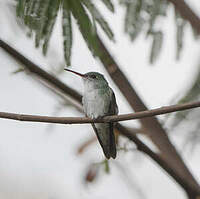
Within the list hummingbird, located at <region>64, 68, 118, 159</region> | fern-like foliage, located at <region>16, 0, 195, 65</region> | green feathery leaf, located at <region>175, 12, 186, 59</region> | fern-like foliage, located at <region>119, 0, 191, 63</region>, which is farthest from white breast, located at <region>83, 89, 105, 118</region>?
fern-like foliage, located at <region>16, 0, 195, 65</region>

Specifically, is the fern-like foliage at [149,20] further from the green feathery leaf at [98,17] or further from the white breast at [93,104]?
the green feathery leaf at [98,17]

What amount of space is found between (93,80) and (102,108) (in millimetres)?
572

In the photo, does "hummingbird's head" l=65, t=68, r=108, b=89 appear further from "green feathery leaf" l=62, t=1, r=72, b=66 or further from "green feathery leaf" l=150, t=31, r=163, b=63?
"green feathery leaf" l=62, t=1, r=72, b=66

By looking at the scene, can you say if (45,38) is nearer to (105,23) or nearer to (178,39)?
(105,23)

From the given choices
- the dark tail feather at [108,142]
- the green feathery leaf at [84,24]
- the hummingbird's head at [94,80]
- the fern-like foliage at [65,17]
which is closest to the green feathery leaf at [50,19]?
the fern-like foliage at [65,17]

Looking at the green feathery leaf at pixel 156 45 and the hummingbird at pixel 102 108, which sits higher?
the green feathery leaf at pixel 156 45

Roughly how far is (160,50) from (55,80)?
3.52ft

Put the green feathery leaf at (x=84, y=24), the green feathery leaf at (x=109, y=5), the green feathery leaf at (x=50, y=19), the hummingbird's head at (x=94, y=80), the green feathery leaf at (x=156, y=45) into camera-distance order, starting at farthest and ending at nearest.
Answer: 1. the hummingbird's head at (x=94, y=80)
2. the green feathery leaf at (x=156, y=45)
3. the green feathery leaf at (x=109, y=5)
4. the green feathery leaf at (x=50, y=19)
5. the green feathery leaf at (x=84, y=24)

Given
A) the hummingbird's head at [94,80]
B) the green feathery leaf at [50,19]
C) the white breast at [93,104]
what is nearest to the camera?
the green feathery leaf at [50,19]

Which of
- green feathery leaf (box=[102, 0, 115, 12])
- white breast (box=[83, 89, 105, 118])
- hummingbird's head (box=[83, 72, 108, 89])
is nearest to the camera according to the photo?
green feathery leaf (box=[102, 0, 115, 12])

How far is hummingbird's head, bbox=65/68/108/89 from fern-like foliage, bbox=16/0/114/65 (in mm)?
1209

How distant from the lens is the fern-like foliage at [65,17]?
280cm

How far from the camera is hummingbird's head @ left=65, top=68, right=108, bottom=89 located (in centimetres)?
416

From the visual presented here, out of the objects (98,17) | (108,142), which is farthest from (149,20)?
(98,17)
